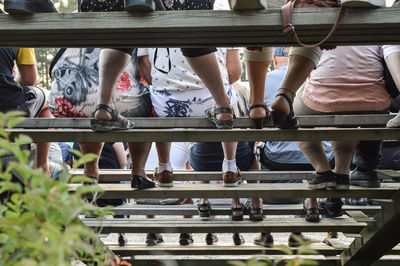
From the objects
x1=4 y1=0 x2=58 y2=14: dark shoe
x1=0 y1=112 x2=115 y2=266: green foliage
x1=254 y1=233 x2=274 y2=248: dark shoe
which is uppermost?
x1=4 y1=0 x2=58 y2=14: dark shoe

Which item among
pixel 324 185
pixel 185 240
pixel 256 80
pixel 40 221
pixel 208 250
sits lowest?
pixel 40 221

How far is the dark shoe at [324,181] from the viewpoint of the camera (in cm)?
396

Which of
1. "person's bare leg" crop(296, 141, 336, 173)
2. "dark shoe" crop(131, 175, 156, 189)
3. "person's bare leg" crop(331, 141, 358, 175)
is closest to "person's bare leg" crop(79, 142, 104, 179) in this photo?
"dark shoe" crop(131, 175, 156, 189)

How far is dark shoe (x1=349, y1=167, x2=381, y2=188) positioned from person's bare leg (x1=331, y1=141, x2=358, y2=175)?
168 mm

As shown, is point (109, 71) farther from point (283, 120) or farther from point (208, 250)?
point (208, 250)

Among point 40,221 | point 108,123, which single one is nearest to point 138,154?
point 108,123

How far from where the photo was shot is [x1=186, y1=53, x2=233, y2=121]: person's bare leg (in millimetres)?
3820

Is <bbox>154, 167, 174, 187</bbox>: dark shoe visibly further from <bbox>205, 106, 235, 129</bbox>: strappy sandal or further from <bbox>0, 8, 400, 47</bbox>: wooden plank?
<bbox>0, 8, 400, 47</bbox>: wooden plank

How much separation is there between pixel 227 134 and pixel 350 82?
122cm

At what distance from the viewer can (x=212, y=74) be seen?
3.86 metres

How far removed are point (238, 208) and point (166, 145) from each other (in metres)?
0.96

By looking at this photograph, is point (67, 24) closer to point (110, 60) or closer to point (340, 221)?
point (110, 60)

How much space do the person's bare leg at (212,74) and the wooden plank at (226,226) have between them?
48.9 inches

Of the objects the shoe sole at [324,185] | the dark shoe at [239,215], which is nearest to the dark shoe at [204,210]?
the dark shoe at [239,215]
